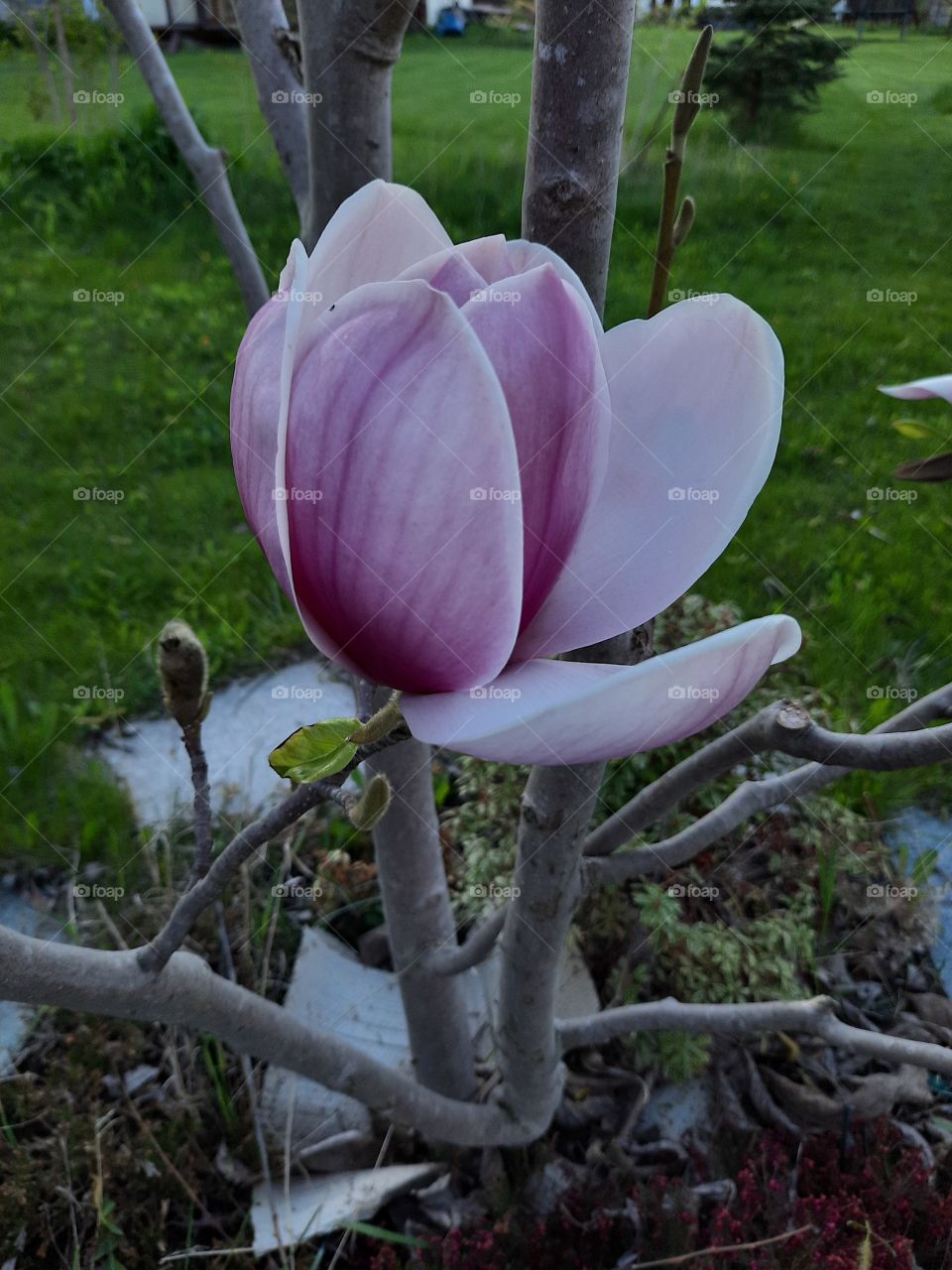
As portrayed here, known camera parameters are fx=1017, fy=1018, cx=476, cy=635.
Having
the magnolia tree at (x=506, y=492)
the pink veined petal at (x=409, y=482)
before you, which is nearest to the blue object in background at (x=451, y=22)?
the magnolia tree at (x=506, y=492)

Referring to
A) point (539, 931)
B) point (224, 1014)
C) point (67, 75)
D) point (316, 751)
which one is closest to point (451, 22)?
point (67, 75)

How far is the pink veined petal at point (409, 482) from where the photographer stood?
413 mm

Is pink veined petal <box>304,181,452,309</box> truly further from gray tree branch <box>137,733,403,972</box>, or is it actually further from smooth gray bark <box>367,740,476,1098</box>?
smooth gray bark <box>367,740,476,1098</box>

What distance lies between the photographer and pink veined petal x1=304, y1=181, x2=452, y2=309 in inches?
18.7

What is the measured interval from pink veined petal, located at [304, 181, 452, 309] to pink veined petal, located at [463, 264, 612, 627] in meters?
0.07

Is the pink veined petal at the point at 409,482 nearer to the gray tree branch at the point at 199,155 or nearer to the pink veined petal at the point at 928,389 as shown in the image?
the pink veined petal at the point at 928,389

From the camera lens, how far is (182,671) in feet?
1.71

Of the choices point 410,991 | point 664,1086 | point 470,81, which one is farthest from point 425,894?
point 470,81


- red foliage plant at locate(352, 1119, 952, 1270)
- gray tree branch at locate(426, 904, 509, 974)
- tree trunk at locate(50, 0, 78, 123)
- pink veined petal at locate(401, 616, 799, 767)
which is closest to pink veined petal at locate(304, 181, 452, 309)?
pink veined petal at locate(401, 616, 799, 767)

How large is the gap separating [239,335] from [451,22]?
181 cm

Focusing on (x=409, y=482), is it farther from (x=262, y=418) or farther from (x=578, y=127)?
(x=578, y=127)

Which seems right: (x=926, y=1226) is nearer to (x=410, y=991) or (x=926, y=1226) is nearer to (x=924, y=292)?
(x=410, y=991)

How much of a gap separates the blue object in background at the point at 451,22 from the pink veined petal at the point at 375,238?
3800 mm

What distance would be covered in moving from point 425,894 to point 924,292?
292 centimetres
